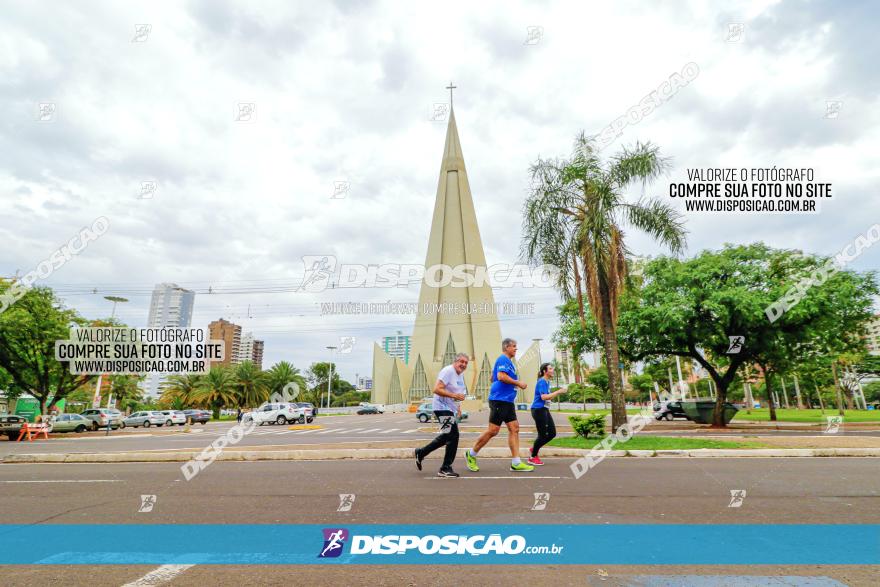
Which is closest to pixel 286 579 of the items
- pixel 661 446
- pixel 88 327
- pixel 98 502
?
pixel 98 502

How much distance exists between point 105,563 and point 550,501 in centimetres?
388

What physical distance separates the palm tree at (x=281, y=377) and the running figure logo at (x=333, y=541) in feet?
171

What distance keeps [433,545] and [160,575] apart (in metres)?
1.86

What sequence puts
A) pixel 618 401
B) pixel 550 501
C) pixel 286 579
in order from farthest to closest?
pixel 618 401 < pixel 550 501 < pixel 286 579

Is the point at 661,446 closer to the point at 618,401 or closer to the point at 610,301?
the point at 618,401

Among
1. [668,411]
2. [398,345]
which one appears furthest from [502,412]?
[398,345]

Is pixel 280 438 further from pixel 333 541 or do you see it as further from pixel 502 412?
pixel 333 541

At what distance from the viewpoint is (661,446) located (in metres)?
9.58

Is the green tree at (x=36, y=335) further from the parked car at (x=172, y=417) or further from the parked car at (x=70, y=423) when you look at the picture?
the parked car at (x=172, y=417)

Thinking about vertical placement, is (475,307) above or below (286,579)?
above

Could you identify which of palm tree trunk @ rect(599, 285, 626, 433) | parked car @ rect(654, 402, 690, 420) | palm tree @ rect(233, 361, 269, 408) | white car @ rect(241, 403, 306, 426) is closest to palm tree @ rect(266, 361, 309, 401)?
palm tree @ rect(233, 361, 269, 408)

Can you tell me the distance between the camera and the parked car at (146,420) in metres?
36.8

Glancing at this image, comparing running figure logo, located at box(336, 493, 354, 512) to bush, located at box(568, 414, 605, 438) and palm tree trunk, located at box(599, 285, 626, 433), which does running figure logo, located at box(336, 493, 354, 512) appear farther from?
palm tree trunk, located at box(599, 285, 626, 433)

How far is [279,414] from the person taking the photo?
106 ft
